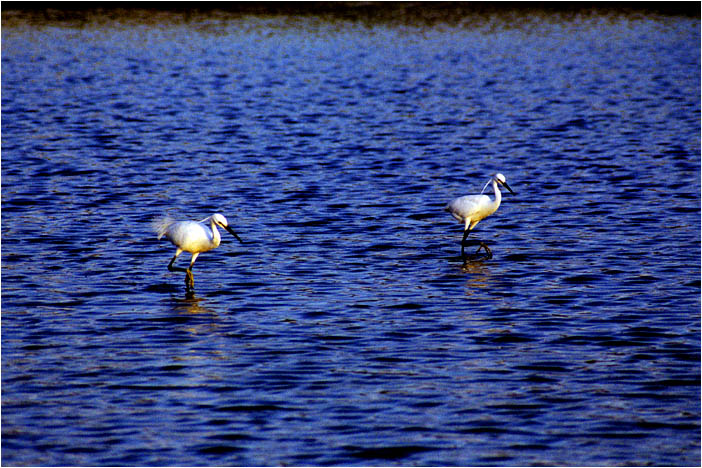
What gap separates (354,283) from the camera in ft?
44.0

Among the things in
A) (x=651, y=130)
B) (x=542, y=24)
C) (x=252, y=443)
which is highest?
(x=542, y=24)

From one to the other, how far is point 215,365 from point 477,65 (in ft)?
94.4

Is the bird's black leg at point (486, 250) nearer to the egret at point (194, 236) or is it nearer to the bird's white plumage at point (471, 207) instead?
the bird's white plumage at point (471, 207)

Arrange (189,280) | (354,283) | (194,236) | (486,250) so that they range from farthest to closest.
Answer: (486,250) → (354,283) → (189,280) → (194,236)

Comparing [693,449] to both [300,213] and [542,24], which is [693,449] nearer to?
[300,213]

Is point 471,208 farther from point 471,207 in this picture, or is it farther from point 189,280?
point 189,280

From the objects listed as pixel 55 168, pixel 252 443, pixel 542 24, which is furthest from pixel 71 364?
pixel 542 24

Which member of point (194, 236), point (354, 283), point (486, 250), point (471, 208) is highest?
point (471, 208)

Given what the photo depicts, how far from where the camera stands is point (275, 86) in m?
34.2

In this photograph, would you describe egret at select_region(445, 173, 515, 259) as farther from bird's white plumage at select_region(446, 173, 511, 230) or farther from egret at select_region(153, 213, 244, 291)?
egret at select_region(153, 213, 244, 291)

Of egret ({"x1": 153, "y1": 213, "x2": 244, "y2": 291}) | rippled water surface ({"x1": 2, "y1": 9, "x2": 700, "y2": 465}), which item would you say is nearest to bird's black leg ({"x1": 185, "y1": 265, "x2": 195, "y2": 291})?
egret ({"x1": 153, "y1": 213, "x2": 244, "y2": 291})

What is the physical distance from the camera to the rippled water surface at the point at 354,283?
29.3 feet

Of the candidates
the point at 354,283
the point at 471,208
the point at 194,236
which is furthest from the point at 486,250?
the point at 194,236

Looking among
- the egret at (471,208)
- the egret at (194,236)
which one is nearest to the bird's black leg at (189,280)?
the egret at (194,236)
